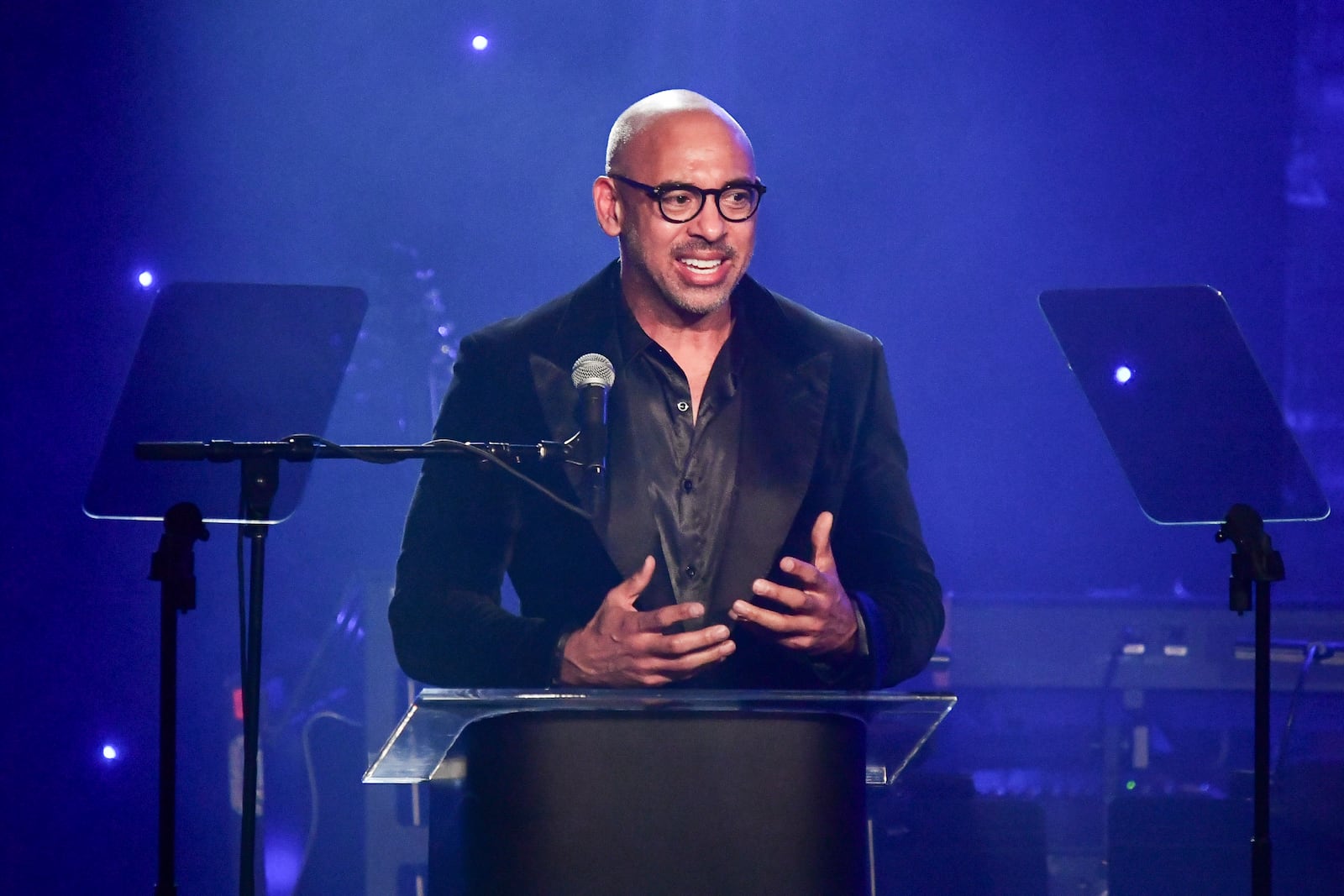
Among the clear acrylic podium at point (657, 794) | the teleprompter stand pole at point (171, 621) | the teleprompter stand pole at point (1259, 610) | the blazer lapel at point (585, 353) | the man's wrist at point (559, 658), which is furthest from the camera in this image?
the blazer lapel at point (585, 353)

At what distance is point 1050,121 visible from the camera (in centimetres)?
518

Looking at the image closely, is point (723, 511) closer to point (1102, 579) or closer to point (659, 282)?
point (659, 282)

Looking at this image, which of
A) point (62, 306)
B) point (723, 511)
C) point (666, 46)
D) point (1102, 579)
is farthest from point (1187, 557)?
point (62, 306)

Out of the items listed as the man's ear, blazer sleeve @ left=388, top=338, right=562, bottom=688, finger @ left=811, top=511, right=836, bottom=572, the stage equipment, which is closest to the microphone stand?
the stage equipment

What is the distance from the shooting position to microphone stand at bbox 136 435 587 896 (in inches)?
79.2

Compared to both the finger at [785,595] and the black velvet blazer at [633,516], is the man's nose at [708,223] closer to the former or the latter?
the black velvet blazer at [633,516]

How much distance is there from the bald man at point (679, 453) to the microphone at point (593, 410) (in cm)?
62

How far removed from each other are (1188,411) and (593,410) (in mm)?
1359

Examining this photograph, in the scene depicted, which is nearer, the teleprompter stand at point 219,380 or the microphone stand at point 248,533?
the microphone stand at point 248,533

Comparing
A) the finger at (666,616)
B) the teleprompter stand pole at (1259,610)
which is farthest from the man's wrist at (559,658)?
Answer: the teleprompter stand pole at (1259,610)

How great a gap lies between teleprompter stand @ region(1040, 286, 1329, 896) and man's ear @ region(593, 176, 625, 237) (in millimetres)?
979

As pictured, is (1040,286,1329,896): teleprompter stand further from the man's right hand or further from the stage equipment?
the stage equipment

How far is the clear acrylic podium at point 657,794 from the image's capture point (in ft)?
5.38

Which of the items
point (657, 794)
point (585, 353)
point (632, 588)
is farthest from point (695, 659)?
point (585, 353)
